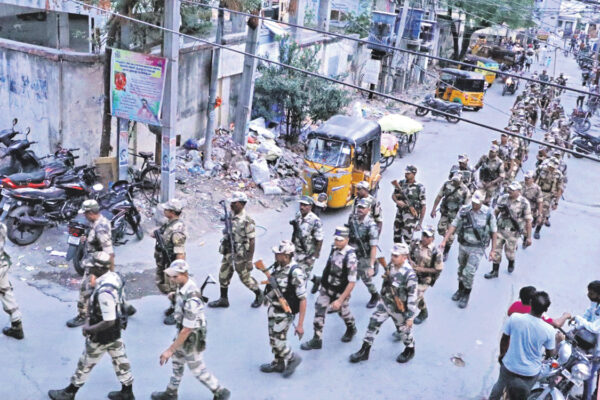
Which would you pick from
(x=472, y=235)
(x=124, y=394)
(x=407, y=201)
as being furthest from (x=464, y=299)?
(x=124, y=394)

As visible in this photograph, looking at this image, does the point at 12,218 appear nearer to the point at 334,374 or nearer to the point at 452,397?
the point at 334,374

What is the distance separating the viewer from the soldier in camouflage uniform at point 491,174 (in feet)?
39.9

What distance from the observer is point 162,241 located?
7.01 meters

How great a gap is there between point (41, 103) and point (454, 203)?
298 inches

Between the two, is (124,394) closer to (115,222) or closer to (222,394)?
(222,394)

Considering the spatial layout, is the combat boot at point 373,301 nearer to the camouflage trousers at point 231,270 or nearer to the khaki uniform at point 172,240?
the camouflage trousers at point 231,270

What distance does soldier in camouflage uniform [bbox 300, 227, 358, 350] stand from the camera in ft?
22.1

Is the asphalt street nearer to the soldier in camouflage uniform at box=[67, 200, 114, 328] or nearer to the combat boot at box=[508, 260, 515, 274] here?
the combat boot at box=[508, 260, 515, 274]

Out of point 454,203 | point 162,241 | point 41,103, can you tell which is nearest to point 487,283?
point 454,203

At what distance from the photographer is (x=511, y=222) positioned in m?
9.66

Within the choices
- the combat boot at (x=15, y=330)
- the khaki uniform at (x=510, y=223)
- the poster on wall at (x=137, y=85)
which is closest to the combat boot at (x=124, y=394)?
the combat boot at (x=15, y=330)

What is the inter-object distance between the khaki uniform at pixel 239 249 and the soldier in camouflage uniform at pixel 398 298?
5.71 ft

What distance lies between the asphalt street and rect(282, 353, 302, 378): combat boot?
0.25 ft

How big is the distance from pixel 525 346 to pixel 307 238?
10.2 ft
